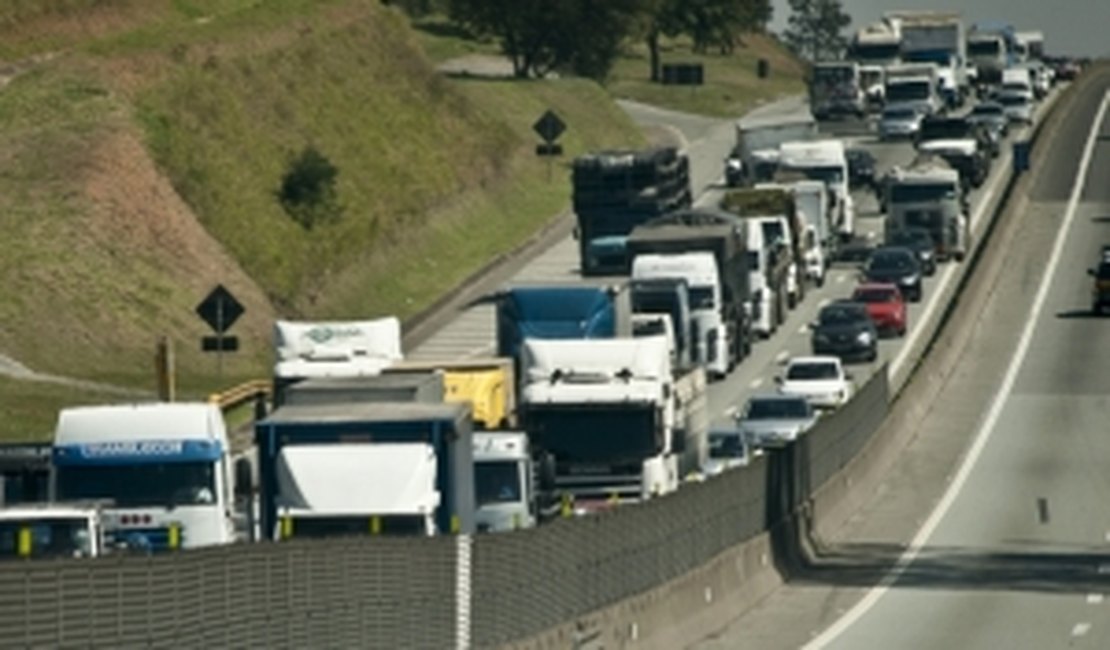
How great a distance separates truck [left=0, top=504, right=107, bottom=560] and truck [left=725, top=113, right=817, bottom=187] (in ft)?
258

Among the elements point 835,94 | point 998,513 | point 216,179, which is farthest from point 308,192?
point 835,94

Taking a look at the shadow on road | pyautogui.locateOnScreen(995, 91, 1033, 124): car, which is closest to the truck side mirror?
the shadow on road

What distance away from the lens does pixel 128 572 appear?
88.1ft

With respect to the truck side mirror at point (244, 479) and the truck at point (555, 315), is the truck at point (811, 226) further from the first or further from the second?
the truck side mirror at point (244, 479)

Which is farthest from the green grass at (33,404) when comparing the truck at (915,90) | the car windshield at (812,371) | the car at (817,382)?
the truck at (915,90)

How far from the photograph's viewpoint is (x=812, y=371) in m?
79.2

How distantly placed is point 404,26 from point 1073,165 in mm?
30483

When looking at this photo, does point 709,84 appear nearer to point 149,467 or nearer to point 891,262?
point 891,262

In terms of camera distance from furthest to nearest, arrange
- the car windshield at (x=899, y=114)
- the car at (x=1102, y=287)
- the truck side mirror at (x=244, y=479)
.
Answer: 1. the car windshield at (x=899, y=114)
2. the car at (x=1102, y=287)
3. the truck side mirror at (x=244, y=479)

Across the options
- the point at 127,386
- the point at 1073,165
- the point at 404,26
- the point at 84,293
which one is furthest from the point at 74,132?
the point at 1073,165

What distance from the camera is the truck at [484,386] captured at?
5419 centimetres

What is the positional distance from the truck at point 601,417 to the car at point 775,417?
13.1m

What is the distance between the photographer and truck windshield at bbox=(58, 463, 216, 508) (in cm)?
4384

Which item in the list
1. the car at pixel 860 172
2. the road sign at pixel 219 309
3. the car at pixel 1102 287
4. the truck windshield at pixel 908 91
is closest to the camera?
the road sign at pixel 219 309
